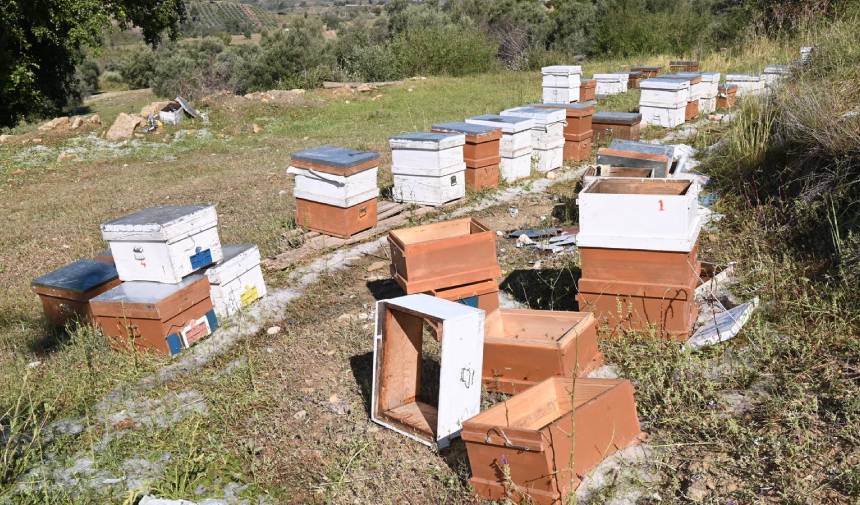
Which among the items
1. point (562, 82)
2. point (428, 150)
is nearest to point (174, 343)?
point (428, 150)

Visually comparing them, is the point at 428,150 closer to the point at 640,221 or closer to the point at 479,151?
the point at 479,151

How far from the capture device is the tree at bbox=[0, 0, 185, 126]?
50.7ft

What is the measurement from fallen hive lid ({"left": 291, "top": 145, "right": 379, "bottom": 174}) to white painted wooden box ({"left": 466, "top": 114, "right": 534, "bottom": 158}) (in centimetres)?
234

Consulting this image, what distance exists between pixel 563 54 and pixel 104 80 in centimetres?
2756

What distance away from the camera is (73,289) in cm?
496

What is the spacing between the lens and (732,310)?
14.4 ft

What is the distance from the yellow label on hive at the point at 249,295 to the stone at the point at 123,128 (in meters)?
10.7

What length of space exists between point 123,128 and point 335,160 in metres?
10.3

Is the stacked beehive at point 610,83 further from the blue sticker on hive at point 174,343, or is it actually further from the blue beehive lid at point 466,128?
the blue sticker on hive at point 174,343

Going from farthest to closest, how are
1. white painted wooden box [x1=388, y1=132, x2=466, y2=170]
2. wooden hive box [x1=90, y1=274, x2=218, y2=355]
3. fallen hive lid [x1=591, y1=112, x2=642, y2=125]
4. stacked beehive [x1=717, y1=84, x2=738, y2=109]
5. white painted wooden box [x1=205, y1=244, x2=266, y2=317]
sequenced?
stacked beehive [x1=717, y1=84, x2=738, y2=109] → fallen hive lid [x1=591, y1=112, x2=642, y2=125] → white painted wooden box [x1=388, y1=132, x2=466, y2=170] → white painted wooden box [x1=205, y1=244, x2=266, y2=317] → wooden hive box [x1=90, y1=274, x2=218, y2=355]

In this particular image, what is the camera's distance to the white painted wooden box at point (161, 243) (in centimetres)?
464

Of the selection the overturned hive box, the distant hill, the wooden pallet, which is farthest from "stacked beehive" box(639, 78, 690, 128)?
the distant hill

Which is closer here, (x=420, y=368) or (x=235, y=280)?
(x=420, y=368)

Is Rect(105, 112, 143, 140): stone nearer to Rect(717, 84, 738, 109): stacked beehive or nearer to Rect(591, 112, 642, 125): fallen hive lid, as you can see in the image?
Rect(591, 112, 642, 125): fallen hive lid
